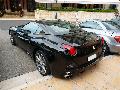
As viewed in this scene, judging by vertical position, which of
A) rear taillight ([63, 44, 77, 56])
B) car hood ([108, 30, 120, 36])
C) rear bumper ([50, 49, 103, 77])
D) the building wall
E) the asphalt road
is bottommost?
the asphalt road

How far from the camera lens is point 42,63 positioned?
664 cm

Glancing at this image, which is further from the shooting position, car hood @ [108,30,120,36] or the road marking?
car hood @ [108,30,120,36]

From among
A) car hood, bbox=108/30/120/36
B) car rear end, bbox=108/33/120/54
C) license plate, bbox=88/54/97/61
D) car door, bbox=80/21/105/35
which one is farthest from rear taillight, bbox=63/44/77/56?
car door, bbox=80/21/105/35

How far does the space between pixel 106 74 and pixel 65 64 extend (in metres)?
1.71

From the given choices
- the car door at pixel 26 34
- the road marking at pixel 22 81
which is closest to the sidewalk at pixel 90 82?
the road marking at pixel 22 81

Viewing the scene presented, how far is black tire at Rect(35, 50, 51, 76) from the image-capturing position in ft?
21.2

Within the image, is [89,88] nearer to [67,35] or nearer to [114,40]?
[67,35]

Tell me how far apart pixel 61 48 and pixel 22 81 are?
61.7 inches

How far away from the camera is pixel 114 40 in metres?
8.38

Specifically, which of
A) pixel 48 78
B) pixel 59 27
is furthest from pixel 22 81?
pixel 59 27

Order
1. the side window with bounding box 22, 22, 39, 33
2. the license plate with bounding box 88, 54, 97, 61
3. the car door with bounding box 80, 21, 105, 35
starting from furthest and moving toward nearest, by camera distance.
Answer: the car door with bounding box 80, 21, 105, 35
the side window with bounding box 22, 22, 39, 33
the license plate with bounding box 88, 54, 97, 61

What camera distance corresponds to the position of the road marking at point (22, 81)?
5.98 m

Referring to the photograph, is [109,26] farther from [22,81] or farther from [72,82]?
[22,81]

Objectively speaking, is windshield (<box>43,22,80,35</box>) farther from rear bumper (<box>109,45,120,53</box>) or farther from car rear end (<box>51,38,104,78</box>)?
rear bumper (<box>109,45,120,53</box>)
